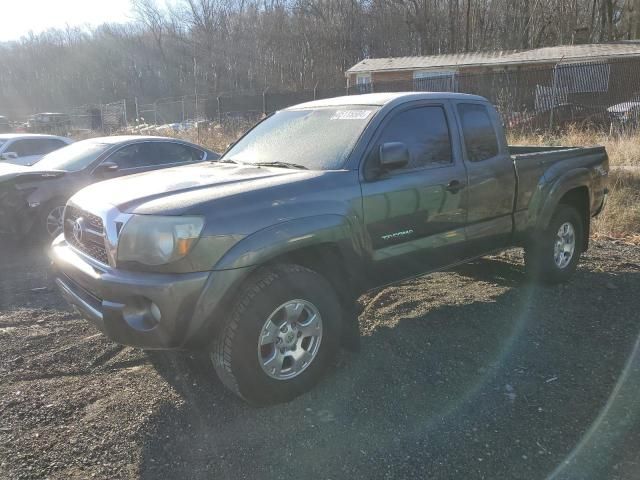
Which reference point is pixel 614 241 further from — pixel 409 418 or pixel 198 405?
pixel 198 405

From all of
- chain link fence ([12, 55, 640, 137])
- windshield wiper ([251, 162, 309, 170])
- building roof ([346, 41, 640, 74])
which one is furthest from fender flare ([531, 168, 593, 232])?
building roof ([346, 41, 640, 74])

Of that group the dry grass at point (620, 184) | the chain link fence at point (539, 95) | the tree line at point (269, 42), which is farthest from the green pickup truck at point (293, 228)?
the tree line at point (269, 42)

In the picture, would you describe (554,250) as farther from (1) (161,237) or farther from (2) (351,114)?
(1) (161,237)

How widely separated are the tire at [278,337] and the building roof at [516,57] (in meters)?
24.2

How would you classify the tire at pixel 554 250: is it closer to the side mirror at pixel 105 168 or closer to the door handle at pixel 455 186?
Answer: the door handle at pixel 455 186

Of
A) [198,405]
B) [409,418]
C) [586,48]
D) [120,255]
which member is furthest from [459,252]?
[586,48]

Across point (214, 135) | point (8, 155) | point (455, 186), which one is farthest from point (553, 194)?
point (214, 135)

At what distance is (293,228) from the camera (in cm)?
308

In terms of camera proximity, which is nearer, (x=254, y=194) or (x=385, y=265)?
(x=254, y=194)

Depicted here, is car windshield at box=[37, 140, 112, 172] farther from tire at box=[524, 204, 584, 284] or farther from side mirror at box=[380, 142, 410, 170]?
tire at box=[524, 204, 584, 284]

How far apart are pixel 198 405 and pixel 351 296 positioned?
122 centimetres

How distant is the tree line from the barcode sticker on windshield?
30807 mm

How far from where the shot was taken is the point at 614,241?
709 cm

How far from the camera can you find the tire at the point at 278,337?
115 inches
